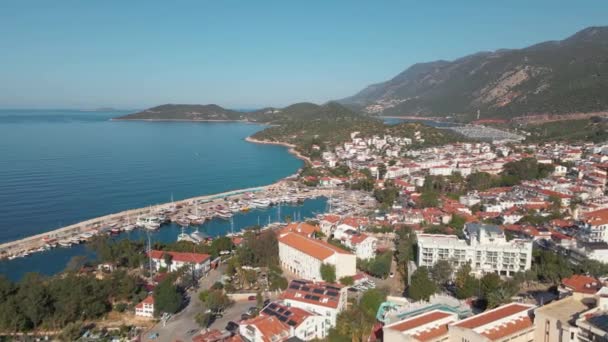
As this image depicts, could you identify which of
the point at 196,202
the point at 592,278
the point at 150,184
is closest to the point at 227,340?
the point at 592,278

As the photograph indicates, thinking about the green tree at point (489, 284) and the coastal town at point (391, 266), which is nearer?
the coastal town at point (391, 266)

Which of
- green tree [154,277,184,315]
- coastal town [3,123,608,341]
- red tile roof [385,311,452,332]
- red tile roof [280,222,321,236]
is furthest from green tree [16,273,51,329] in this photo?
red tile roof [385,311,452,332]

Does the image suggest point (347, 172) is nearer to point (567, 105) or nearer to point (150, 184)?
point (150, 184)

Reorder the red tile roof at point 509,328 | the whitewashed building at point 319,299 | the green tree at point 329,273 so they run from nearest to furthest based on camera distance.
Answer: the red tile roof at point 509,328, the whitewashed building at point 319,299, the green tree at point 329,273

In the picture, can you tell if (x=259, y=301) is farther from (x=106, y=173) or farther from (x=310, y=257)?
(x=106, y=173)

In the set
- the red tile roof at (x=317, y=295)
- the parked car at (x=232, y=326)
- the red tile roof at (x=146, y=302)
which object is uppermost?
the red tile roof at (x=317, y=295)

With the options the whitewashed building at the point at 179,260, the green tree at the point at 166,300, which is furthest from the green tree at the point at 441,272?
the whitewashed building at the point at 179,260

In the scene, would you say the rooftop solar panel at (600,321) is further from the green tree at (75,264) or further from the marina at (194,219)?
the marina at (194,219)
